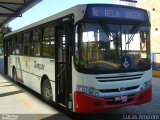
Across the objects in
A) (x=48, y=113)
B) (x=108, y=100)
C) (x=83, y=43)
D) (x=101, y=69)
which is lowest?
(x=48, y=113)

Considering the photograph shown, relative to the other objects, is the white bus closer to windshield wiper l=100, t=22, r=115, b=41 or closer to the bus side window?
windshield wiper l=100, t=22, r=115, b=41

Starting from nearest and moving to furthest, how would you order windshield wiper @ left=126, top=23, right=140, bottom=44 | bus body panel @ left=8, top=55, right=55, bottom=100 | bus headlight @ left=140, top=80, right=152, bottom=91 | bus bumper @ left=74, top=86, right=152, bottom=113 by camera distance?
1. bus bumper @ left=74, top=86, right=152, bottom=113
2. windshield wiper @ left=126, top=23, right=140, bottom=44
3. bus headlight @ left=140, top=80, right=152, bottom=91
4. bus body panel @ left=8, top=55, right=55, bottom=100

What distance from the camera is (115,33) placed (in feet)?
25.0

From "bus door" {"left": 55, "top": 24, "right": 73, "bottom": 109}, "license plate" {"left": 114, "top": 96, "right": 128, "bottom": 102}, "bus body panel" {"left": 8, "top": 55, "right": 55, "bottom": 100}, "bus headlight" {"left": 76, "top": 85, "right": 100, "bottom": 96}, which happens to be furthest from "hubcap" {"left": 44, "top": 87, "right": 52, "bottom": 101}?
"license plate" {"left": 114, "top": 96, "right": 128, "bottom": 102}

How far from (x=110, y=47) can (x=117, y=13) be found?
2.91 ft

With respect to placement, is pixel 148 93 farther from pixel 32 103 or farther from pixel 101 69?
pixel 32 103

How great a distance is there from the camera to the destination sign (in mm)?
7500

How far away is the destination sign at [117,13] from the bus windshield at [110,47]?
0.22 metres

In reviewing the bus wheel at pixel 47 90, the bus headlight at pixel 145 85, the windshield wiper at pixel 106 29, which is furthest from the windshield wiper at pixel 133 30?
the bus wheel at pixel 47 90

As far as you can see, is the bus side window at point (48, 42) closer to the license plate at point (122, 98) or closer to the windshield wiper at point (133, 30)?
the windshield wiper at point (133, 30)

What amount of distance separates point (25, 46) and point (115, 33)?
5.78m

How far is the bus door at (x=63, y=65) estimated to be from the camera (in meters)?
7.87

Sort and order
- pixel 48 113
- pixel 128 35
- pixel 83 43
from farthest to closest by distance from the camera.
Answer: pixel 48 113, pixel 128 35, pixel 83 43

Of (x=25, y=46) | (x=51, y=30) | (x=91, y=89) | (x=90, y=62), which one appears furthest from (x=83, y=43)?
(x=25, y=46)
